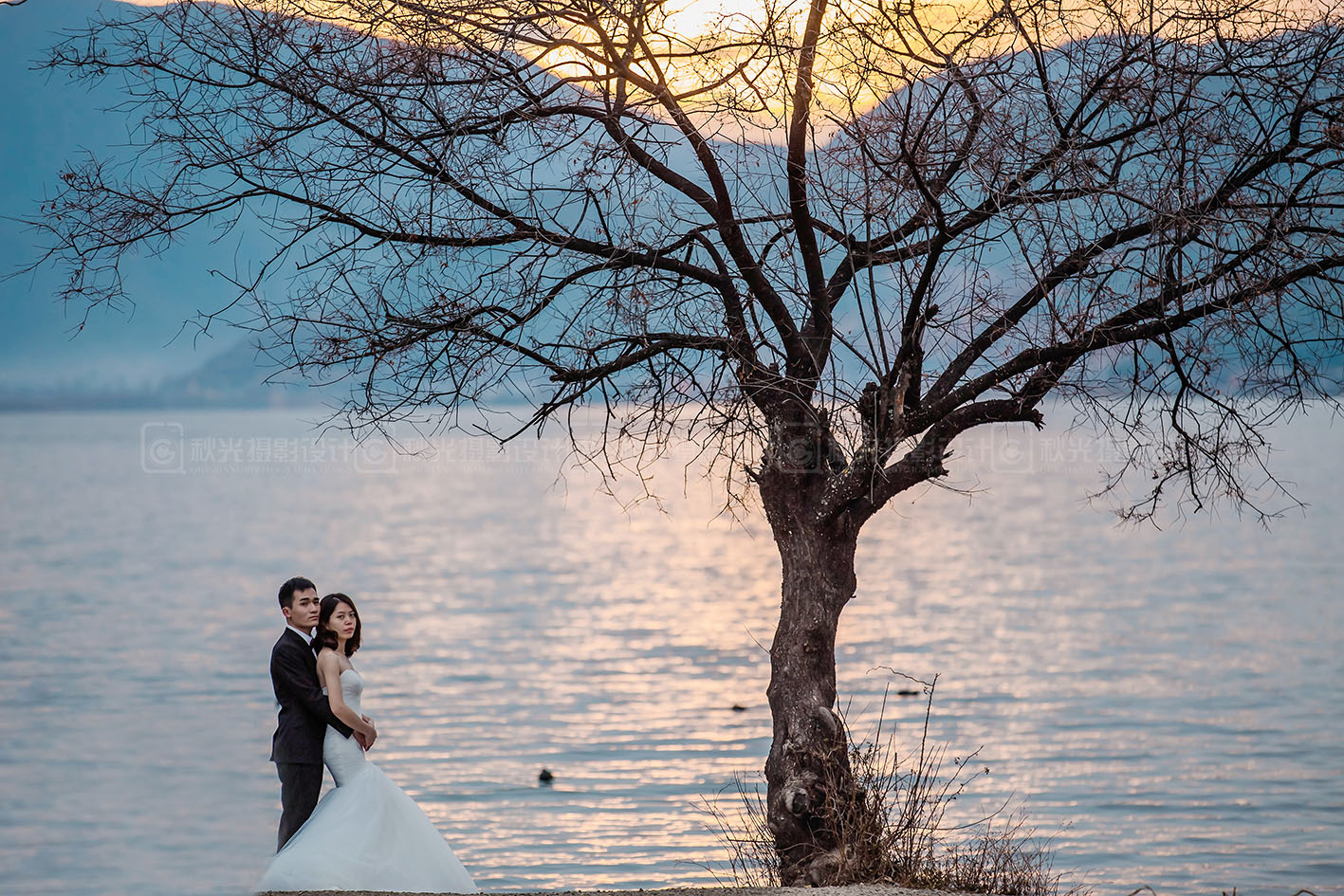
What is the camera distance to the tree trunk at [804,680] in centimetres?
793

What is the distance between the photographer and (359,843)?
22.9ft

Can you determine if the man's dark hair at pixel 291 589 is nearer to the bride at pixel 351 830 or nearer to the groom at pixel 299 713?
the groom at pixel 299 713

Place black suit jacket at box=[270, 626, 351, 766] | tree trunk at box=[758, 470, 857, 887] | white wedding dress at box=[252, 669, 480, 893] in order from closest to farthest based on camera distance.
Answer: white wedding dress at box=[252, 669, 480, 893] < black suit jacket at box=[270, 626, 351, 766] < tree trunk at box=[758, 470, 857, 887]

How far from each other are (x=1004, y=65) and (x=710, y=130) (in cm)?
176

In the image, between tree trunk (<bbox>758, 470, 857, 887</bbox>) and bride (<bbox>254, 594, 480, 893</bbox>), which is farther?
tree trunk (<bbox>758, 470, 857, 887</bbox>)

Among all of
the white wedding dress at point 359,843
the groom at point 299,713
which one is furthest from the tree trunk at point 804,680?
the groom at point 299,713

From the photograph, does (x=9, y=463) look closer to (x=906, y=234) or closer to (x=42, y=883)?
(x=42, y=883)

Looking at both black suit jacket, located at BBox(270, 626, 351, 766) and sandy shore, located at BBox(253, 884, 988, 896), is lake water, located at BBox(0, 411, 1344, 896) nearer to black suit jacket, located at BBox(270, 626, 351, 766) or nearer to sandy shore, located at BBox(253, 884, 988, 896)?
black suit jacket, located at BBox(270, 626, 351, 766)

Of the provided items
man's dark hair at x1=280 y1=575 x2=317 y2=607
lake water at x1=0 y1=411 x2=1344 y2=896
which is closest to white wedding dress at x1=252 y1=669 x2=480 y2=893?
man's dark hair at x1=280 y1=575 x2=317 y2=607

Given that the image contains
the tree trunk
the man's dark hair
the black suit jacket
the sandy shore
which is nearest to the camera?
the sandy shore

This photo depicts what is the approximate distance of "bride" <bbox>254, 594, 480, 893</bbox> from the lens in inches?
268

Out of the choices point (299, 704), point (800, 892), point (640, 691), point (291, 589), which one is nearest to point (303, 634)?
point (291, 589)

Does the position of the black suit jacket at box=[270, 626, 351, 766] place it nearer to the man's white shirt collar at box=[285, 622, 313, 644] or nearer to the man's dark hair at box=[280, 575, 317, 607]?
the man's white shirt collar at box=[285, 622, 313, 644]

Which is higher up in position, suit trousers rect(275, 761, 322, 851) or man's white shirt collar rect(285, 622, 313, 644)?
man's white shirt collar rect(285, 622, 313, 644)
